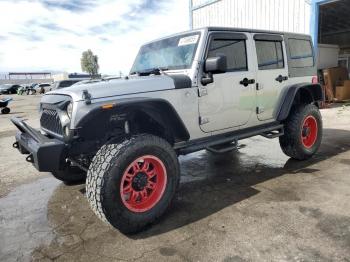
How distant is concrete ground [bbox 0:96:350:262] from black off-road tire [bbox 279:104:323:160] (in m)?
0.17

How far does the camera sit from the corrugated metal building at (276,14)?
1182cm

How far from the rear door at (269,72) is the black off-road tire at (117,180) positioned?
6.53ft

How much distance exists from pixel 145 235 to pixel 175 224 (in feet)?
1.14

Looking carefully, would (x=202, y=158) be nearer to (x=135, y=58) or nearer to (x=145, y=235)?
(x=135, y=58)

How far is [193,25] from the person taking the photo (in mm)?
16609

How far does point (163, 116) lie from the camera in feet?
11.8

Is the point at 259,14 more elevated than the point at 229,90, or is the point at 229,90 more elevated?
the point at 259,14

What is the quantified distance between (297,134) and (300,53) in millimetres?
1351

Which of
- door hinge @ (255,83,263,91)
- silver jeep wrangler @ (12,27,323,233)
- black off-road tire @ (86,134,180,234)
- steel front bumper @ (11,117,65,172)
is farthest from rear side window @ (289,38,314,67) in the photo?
steel front bumper @ (11,117,65,172)

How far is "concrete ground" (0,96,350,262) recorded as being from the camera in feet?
9.35

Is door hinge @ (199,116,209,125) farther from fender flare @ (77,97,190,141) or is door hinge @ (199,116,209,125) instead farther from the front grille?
the front grille

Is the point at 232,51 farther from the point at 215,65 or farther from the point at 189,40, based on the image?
the point at 215,65

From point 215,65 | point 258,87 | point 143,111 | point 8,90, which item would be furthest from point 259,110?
point 8,90

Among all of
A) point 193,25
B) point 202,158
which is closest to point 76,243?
point 202,158
